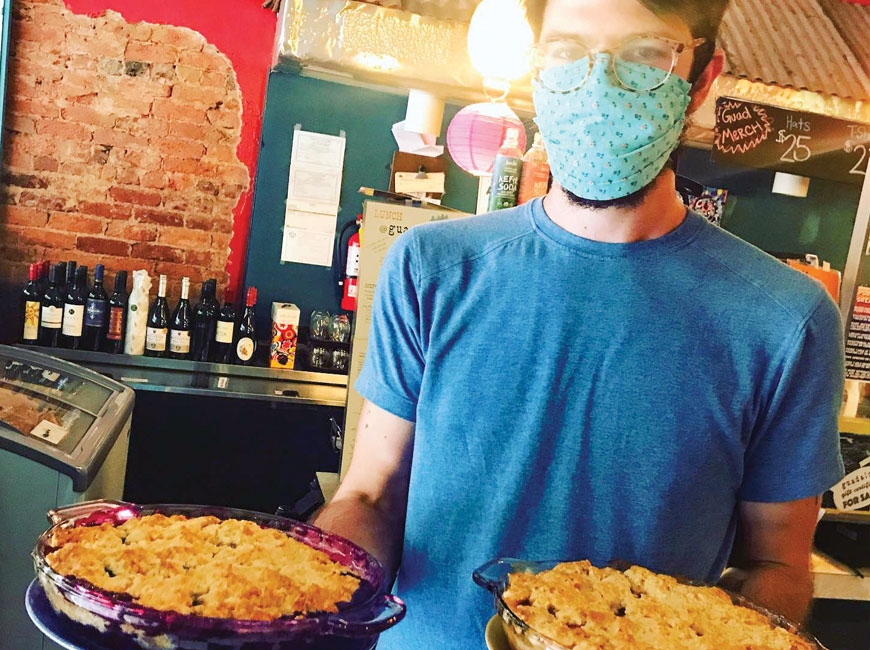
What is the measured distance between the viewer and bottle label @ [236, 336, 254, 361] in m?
4.04

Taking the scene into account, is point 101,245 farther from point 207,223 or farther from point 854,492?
point 854,492

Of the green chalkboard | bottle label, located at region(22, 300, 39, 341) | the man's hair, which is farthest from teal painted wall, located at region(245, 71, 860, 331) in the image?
the man's hair

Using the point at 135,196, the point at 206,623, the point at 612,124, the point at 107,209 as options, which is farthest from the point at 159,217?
the point at 206,623

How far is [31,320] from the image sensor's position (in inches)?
147

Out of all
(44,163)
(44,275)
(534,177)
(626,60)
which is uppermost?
(626,60)

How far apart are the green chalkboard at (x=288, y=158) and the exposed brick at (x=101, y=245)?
68 centimetres

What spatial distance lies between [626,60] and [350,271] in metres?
3.20

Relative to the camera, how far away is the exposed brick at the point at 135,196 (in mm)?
4082

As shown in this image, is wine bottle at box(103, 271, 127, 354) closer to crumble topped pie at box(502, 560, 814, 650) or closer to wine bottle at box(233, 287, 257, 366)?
wine bottle at box(233, 287, 257, 366)

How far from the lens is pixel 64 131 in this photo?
3.99 meters

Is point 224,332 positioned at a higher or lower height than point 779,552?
lower

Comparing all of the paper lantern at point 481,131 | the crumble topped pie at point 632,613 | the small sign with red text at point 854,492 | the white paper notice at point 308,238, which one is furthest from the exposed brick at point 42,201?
the small sign with red text at point 854,492

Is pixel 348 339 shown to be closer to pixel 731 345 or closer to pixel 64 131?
pixel 64 131

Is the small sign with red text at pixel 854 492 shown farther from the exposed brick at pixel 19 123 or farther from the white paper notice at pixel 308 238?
the exposed brick at pixel 19 123
